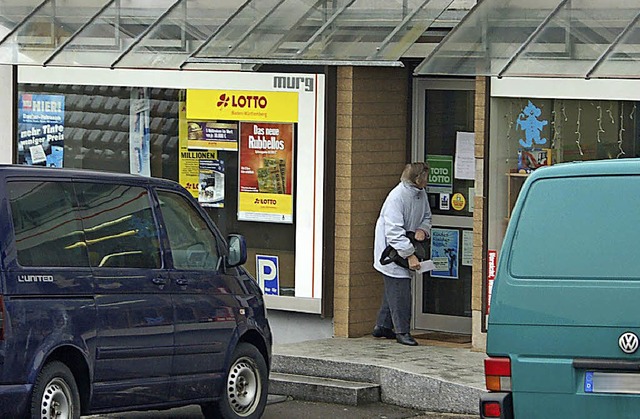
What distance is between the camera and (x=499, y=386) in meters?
7.08

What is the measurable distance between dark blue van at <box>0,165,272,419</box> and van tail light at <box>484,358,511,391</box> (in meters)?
2.67

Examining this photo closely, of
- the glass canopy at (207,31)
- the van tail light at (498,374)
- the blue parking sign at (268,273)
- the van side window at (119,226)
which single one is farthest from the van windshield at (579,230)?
the blue parking sign at (268,273)

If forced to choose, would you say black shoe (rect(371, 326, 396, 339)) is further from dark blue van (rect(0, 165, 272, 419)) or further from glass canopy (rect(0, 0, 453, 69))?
dark blue van (rect(0, 165, 272, 419))

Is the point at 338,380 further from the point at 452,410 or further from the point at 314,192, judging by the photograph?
the point at 314,192

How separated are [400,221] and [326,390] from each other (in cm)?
217

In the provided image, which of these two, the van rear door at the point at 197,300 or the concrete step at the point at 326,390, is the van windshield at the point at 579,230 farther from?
the concrete step at the point at 326,390

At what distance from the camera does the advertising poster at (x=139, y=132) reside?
48.7 ft

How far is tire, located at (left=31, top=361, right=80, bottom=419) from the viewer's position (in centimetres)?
824

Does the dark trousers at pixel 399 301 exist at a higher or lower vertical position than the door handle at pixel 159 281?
lower

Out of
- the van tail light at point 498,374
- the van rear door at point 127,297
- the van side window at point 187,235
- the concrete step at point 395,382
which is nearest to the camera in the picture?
the van tail light at point 498,374

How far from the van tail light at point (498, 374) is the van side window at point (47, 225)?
2.82 m

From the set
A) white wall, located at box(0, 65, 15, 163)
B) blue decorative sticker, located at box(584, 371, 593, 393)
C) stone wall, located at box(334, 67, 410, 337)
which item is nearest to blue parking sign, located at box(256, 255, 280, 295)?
stone wall, located at box(334, 67, 410, 337)

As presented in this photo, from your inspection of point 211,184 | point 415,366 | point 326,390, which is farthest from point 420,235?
point 211,184

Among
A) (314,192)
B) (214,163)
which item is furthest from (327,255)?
(214,163)
